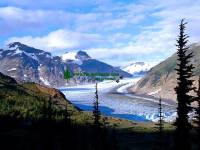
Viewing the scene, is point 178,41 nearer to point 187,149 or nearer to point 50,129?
point 187,149

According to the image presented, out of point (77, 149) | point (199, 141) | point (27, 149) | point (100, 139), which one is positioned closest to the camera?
point (199, 141)

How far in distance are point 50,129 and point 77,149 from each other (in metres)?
62.1

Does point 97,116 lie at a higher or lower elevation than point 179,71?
lower

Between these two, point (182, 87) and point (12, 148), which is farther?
point (12, 148)

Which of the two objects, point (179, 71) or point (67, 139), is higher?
point (179, 71)

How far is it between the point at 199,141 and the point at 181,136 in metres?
4.03

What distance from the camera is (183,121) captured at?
43812 mm

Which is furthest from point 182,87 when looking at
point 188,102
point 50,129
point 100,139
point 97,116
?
point 50,129

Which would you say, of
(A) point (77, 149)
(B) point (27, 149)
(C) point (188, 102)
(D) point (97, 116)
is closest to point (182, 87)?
(C) point (188, 102)

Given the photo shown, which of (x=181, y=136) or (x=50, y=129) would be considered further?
(x=50, y=129)

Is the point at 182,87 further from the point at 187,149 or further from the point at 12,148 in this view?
the point at 12,148

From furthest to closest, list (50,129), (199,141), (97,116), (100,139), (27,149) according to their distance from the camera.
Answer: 1. (27,149)
2. (50,129)
3. (100,139)
4. (97,116)
5. (199,141)

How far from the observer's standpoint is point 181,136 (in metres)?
43.7

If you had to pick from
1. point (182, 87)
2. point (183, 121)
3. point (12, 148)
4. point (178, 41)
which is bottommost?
point (12, 148)
